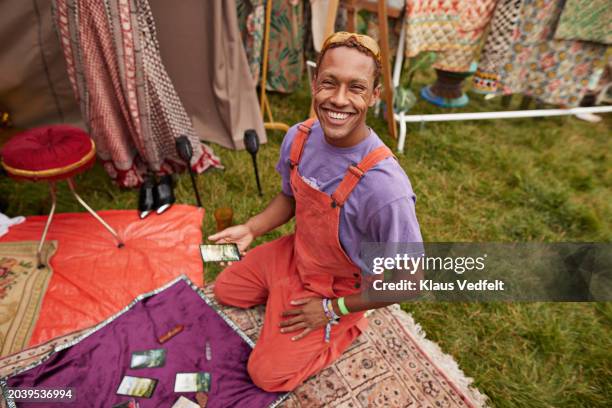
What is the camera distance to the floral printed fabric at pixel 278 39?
157 inches

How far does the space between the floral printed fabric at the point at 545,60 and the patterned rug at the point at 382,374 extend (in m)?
2.88

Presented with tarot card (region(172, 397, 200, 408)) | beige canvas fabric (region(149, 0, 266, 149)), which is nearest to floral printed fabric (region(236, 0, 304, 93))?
beige canvas fabric (region(149, 0, 266, 149))

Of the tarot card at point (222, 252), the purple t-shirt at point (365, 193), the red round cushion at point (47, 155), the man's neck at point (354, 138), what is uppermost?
the man's neck at point (354, 138)

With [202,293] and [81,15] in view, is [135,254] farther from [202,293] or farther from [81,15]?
[81,15]

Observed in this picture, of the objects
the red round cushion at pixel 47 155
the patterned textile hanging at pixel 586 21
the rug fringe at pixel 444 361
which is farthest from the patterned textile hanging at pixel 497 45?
the red round cushion at pixel 47 155

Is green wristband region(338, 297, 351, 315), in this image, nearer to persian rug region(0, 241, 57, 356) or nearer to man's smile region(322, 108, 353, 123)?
man's smile region(322, 108, 353, 123)

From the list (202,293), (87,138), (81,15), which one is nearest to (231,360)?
(202,293)

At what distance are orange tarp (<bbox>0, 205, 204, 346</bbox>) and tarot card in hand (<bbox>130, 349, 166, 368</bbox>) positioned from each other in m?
0.43

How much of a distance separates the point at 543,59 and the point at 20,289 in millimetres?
4829

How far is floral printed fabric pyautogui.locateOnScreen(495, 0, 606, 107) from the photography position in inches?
137

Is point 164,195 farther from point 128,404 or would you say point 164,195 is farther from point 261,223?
point 128,404

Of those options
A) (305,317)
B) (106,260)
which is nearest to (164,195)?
(106,260)

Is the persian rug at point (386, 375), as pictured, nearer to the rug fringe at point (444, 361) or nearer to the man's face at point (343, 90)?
the rug fringe at point (444, 361)

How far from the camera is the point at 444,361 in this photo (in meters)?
2.31
